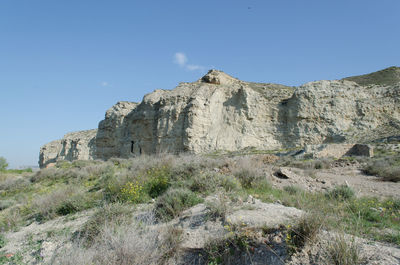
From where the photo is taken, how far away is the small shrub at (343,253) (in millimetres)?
2203

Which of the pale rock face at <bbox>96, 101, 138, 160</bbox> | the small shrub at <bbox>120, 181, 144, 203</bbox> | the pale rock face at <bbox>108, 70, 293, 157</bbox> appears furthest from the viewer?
the pale rock face at <bbox>96, 101, 138, 160</bbox>

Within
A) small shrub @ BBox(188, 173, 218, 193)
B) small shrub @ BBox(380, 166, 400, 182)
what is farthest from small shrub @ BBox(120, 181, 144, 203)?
small shrub @ BBox(380, 166, 400, 182)

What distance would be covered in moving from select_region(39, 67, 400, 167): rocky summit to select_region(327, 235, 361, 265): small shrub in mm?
24300

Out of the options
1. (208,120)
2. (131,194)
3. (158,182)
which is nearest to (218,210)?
(131,194)

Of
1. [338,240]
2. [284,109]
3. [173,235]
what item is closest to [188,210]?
[173,235]

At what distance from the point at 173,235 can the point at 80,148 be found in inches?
1714

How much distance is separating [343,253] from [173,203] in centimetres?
297

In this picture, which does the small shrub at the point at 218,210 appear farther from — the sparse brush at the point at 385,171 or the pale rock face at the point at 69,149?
the pale rock face at the point at 69,149

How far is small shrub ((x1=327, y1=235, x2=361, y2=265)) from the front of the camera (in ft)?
7.23

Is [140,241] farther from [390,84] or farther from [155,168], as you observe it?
[390,84]

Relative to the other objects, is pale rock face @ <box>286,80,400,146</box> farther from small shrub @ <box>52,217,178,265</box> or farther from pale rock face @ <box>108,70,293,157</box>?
small shrub @ <box>52,217,178,265</box>

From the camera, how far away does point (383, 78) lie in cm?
3172

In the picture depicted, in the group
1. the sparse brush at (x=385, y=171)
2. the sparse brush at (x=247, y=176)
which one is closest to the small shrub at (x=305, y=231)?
the sparse brush at (x=247, y=176)

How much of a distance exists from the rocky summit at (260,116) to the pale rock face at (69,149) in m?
12.2
